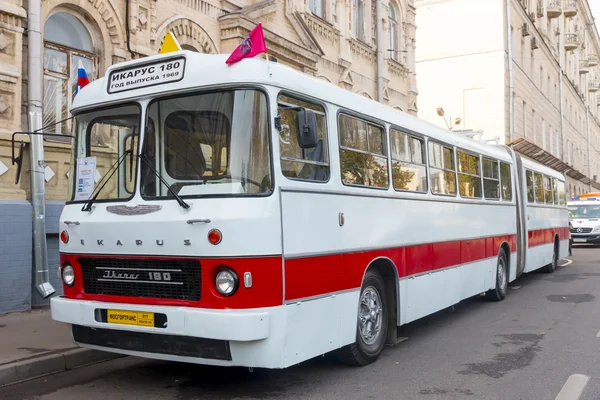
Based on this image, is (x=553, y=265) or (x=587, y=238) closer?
(x=553, y=265)

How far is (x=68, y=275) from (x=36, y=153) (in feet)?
14.3

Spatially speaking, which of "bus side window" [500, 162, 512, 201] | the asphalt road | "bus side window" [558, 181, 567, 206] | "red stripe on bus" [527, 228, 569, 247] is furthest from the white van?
the asphalt road

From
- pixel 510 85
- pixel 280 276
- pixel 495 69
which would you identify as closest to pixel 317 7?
pixel 280 276

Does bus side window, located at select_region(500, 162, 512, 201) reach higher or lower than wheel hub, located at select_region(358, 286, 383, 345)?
higher

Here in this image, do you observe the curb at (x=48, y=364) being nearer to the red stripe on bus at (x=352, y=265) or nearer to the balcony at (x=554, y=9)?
the red stripe on bus at (x=352, y=265)

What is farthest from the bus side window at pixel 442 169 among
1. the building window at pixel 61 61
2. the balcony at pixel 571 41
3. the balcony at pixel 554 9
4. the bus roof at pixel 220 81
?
the balcony at pixel 571 41

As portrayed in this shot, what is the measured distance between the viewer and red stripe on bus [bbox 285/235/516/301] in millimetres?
5375

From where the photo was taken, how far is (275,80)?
17.6 ft

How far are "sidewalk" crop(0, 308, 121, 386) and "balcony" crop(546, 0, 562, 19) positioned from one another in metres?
46.6

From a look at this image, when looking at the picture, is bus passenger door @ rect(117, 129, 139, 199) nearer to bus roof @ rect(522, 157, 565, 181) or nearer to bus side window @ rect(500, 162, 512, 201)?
bus side window @ rect(500, 162, 512, 201)

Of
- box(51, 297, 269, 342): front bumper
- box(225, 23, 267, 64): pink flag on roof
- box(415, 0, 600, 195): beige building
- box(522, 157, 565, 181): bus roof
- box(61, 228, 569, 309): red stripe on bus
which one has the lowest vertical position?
box(51, 297, 269, 342): front bumper

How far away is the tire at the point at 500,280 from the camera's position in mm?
11289

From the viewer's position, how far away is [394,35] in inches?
912

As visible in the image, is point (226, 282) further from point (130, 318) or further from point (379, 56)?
point (379, 56)
